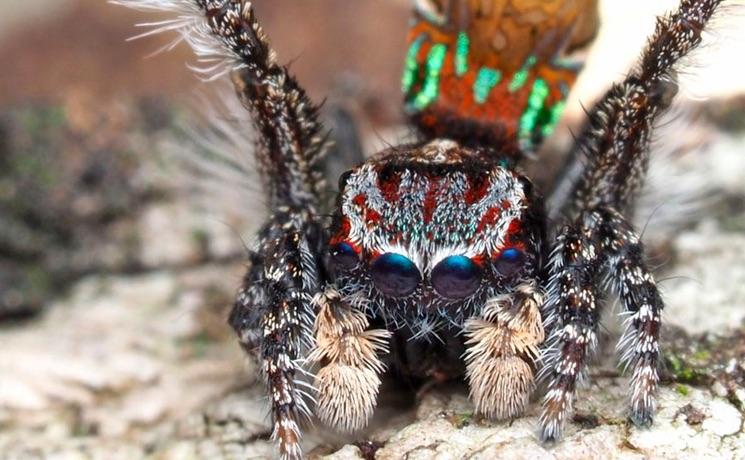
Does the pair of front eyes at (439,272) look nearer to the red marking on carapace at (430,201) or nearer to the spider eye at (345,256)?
the spider eye at (345,256)

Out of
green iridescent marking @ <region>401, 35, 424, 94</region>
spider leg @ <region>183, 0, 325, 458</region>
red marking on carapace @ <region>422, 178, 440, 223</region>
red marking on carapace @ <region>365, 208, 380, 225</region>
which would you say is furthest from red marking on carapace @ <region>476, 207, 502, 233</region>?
green iridescent marking @ <region>401, 35, 424, 94</region>

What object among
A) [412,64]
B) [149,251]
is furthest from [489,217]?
[149,251]

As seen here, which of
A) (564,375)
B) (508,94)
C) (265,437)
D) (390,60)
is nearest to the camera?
(564,375)

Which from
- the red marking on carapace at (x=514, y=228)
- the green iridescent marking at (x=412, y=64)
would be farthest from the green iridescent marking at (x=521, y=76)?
the red marking on carapace at (x=514, y=228)

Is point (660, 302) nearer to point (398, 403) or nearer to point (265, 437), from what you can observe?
point (398, 403)

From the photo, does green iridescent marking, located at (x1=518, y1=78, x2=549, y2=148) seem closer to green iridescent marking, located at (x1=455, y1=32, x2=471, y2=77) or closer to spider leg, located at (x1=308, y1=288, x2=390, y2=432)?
green iridescent marking, located at (x1=455, y1=32, x2=471, y2=77)

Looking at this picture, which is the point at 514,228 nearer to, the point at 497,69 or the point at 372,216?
the point at 372,216

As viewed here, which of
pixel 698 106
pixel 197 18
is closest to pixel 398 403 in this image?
pixel 197 18
